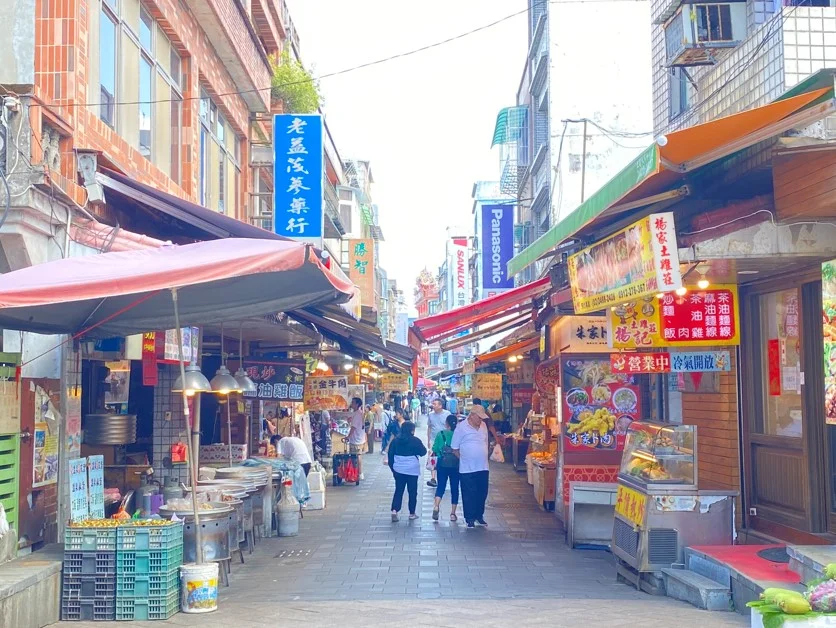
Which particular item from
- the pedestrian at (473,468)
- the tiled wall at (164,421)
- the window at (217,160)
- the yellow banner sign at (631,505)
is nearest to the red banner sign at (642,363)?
the yellow banner sign at (631,505)

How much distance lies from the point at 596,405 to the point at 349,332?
190 inches

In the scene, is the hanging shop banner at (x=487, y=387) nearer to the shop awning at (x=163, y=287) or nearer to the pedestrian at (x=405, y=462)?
the pedestrian at (x=405, y=462)

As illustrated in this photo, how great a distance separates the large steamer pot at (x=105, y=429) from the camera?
11.1 meters

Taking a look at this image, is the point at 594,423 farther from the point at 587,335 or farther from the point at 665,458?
the point at 665,458

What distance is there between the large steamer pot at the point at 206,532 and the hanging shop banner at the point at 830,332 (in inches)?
229

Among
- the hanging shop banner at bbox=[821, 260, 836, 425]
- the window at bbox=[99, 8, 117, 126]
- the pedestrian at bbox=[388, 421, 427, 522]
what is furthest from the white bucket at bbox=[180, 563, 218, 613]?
the pedestrian at bbox=[388, 421, 427, 522]

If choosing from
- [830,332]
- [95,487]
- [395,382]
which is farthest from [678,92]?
[395,382]

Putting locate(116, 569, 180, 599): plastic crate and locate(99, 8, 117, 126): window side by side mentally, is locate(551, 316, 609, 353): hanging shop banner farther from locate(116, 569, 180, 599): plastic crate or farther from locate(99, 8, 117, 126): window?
locate(116, 569, 180, 599): plastic crate

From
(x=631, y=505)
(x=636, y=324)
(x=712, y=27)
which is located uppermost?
(x=712, y=27)

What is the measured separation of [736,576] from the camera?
24.7 feet

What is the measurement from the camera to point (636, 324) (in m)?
9.80

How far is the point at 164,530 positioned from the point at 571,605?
12.0ft

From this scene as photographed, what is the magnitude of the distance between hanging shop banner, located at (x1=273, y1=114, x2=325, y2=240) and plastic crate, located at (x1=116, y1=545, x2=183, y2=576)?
8.50 metres

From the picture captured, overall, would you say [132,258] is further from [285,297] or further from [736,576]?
[736,576]
